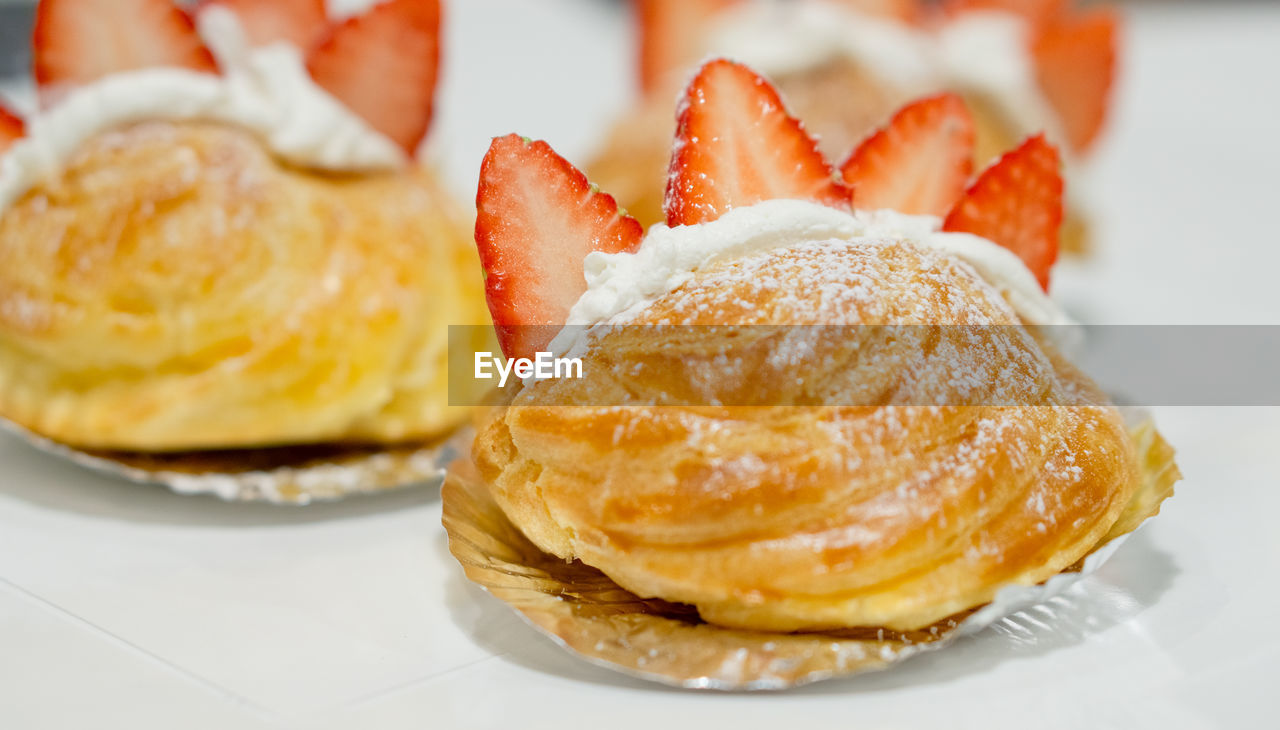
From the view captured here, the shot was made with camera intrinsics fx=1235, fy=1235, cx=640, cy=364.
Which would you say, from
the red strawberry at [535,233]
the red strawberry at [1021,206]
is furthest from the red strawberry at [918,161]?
the red strawberry at [535,233]

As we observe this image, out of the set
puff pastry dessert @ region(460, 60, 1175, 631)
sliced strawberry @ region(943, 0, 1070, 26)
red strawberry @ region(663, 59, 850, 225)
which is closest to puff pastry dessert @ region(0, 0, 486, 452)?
puff pastry dessert @ region(460, 60, 1175, 631)

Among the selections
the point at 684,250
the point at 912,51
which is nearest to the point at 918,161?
the point at 684,250

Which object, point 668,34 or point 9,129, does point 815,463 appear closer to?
point 9,129

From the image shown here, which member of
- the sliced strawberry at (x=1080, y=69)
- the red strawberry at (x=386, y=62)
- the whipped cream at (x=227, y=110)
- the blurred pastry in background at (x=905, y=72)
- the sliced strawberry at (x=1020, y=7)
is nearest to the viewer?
the whipped cream at (x=227, y=110)

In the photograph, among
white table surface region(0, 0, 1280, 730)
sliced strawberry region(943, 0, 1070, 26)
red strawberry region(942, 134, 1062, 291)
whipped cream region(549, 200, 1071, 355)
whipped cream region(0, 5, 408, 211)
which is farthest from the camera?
sliced strawberry region(943, 0, 1070, 26)

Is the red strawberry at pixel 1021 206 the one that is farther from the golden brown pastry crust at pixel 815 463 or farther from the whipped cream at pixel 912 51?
the whipped cream at pixel 912 51

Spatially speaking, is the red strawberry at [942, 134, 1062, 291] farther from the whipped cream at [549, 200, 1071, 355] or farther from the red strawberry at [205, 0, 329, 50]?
the red strawberry at [205, 0, 329, 50]

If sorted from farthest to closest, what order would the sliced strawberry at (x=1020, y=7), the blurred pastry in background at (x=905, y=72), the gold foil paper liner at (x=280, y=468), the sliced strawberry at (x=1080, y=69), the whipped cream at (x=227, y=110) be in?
1. the sliced strawberry at (x=1020, y=7)
2. the sliced strawberry at (x=1080, y=69)
3. the blurred pastry in background at (x=905, y=72)
4. the whipped cream at (x=227, y=110)
5. the gold foil paper liner at (x=280, y=468)
